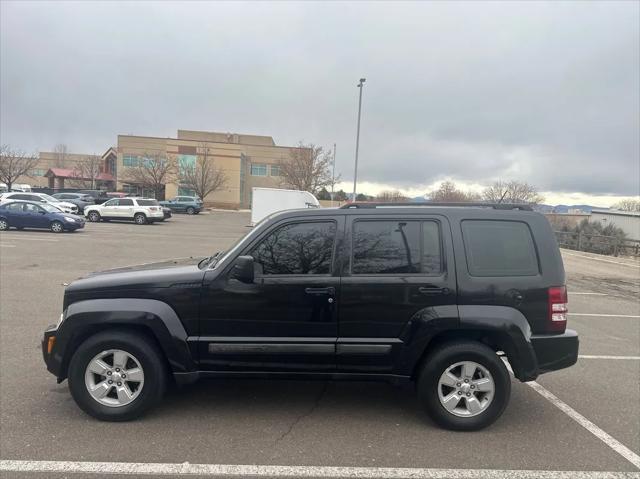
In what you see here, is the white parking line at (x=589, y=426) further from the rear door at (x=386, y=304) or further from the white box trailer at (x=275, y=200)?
the white box trailer at (x=275, y=200)

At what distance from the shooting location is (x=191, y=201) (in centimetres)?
4631

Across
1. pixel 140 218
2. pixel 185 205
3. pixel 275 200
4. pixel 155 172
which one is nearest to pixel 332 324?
pixel 275 200

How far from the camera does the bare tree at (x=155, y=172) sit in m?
62.1

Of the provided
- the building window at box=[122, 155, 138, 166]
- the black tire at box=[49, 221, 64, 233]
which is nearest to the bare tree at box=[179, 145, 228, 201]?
the building window at box=[122, 155, 138, 166]

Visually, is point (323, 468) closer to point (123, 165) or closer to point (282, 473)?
point (282, 473)

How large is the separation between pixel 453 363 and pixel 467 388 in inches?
9.9

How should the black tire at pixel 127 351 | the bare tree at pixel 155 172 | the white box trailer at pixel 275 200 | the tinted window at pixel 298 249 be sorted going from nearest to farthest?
1. the black tire at pixel 127 351
2. the tinted window at pixel 298 249
3. the white box trailer at pixel 275 200
4. the bare tree at pixel 155 172

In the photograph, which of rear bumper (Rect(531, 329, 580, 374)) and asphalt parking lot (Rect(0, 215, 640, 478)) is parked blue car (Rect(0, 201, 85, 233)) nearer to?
asphalt parking lot (Rect(0, 215, 640, 478))

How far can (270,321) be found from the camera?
357 centimetres

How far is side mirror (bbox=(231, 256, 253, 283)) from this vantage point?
3434 millimetres

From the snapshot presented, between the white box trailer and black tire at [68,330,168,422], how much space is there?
77.7ft

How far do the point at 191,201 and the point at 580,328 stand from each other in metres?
43.3

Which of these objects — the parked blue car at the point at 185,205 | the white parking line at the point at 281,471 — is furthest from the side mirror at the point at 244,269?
the parked blue car at the point at 185,205

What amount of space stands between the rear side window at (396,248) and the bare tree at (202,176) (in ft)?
202
